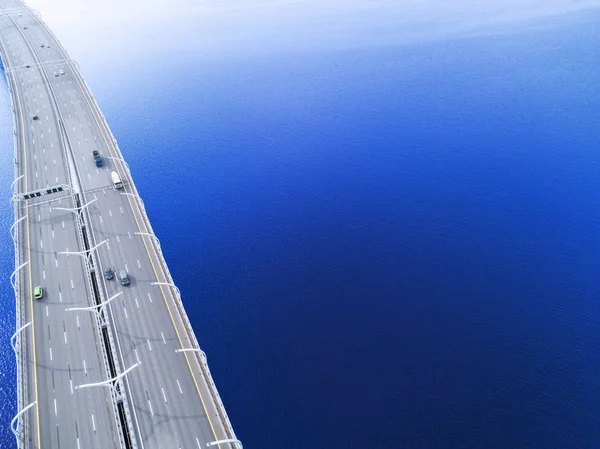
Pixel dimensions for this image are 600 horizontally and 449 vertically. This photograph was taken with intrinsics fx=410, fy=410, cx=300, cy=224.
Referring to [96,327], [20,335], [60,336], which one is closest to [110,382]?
[96,327]

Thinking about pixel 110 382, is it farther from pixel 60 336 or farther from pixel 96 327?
pixel 60 336

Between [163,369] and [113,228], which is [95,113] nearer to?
[113,228]

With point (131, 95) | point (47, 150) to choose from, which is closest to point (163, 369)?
point (47, 150)

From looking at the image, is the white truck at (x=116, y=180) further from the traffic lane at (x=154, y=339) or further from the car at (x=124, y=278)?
the car at (x=124, y=278)

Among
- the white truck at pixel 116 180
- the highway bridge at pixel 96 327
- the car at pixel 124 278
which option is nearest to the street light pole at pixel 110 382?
the highway bridge at pixel 96 327

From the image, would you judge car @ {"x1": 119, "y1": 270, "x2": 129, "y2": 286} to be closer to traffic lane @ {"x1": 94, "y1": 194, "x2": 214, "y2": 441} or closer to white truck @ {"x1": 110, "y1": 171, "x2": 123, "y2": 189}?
traffic lane @ {"x1": 94, "y1": 194, "x2": 214, "y2": 441}

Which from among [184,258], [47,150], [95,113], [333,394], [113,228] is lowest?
[333,394]

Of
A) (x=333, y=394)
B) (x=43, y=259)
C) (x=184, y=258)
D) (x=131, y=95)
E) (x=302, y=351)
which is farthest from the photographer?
(x=131, y=95)
